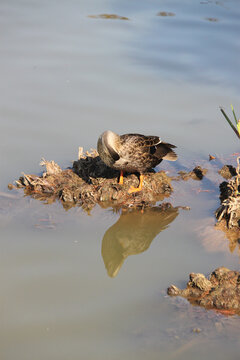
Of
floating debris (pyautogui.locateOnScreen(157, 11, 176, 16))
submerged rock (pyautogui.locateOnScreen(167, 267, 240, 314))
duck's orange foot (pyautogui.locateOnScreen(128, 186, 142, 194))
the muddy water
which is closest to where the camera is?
the muddy water

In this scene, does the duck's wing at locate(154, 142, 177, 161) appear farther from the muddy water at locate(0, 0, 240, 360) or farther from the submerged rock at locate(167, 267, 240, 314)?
the submerged rock at locate(167, 267, 240, 314)

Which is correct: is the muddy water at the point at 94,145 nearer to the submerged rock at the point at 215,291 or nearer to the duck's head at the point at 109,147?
the submerged rock at the point at 215,291

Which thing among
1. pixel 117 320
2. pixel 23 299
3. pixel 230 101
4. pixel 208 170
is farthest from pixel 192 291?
pixel 230 101

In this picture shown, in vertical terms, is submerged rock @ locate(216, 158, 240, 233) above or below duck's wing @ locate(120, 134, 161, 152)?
below

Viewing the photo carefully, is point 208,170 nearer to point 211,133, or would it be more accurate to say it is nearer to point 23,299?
point 211,133

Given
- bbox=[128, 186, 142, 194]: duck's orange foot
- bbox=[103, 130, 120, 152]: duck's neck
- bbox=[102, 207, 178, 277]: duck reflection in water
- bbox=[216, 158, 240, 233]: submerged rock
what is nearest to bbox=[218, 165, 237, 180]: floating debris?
bbox=[216, 158, 240, 233]: submerged rock

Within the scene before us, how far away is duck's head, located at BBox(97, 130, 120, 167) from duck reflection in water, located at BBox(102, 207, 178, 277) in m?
0.72

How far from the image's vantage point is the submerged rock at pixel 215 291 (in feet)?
15.0

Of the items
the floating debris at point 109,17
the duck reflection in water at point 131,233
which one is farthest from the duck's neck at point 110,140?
the floating debris at point 109,17

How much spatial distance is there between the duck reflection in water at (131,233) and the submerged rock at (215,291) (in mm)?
764

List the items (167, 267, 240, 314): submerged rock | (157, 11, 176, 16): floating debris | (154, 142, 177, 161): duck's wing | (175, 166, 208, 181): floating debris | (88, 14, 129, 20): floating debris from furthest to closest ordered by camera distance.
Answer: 1. (157, 11, 176, 16): floating debris
2. (88, 14, 129, 20): floating debris
3. (175, 166, 208, 181): floating debris
4. (154, 142, 177, 161): duck's wing
5. (167, 267, 240, 314): submerged rock

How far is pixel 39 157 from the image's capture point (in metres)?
7.57

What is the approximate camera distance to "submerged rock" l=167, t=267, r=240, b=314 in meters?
4.58

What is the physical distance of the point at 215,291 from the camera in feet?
15.5
